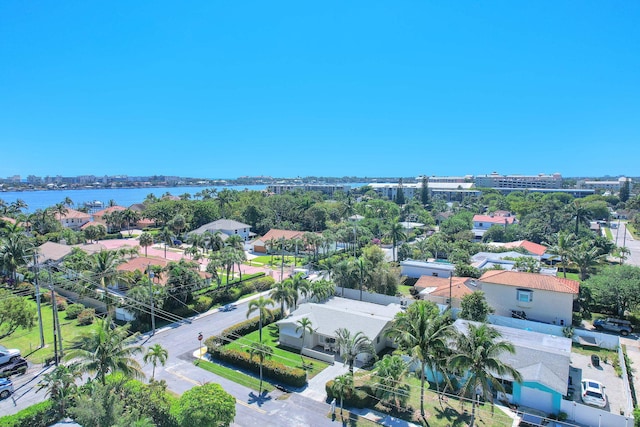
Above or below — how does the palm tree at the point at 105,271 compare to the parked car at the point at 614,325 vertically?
above

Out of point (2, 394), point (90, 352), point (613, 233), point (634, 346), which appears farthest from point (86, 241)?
point (613, 233)

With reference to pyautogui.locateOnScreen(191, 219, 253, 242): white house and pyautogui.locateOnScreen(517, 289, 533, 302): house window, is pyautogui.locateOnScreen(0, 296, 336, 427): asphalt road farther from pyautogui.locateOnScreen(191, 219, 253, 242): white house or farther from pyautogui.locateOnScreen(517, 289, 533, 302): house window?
pyautogui.locateOnScreen(191, 219, 253, 242): white house

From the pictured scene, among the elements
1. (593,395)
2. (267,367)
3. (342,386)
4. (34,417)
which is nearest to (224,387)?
(267,367)

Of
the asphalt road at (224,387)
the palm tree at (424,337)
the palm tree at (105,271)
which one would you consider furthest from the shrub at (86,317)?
the palm tree at (424,337)

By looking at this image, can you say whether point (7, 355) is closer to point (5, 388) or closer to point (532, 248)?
Answer: point (5, 388)

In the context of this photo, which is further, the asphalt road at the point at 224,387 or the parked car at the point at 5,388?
the parked car at the point at 5,388

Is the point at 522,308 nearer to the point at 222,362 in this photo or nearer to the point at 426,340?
the point at 426,340

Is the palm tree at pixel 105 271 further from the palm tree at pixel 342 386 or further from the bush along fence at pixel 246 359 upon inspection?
the palm tree at pixel 342 386
